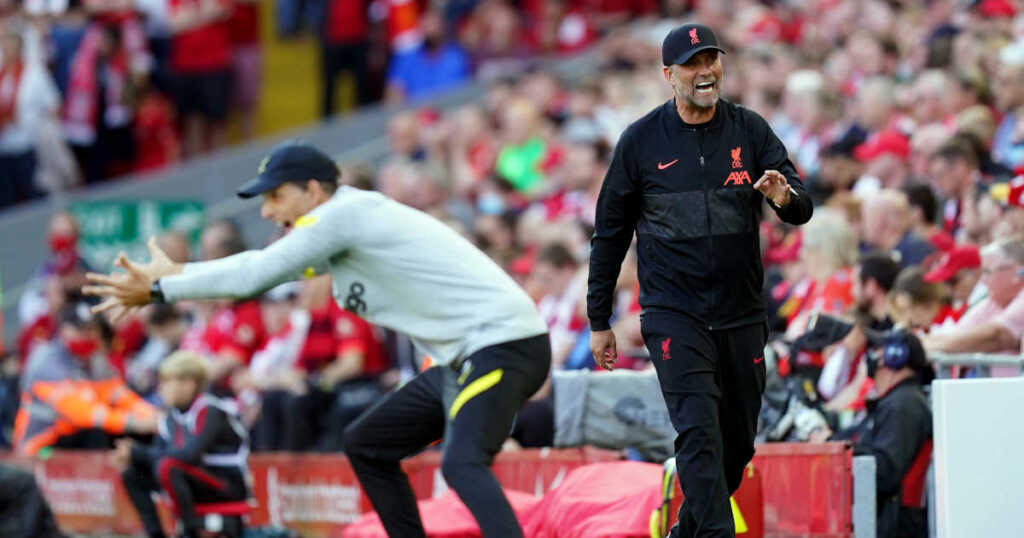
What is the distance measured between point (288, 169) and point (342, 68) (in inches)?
517

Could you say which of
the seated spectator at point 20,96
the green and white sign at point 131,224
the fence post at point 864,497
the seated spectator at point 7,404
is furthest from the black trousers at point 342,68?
the fence post at point 864,497

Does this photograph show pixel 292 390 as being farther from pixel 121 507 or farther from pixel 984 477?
pixel 984 477

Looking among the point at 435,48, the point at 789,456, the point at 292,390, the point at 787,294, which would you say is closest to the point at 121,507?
the point at 292,390

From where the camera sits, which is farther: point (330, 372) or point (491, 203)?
point (491, 203)

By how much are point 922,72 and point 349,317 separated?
4.96m

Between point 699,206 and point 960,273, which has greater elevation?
point 699,206

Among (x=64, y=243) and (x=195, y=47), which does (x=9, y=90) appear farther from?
(x=64, y=243)

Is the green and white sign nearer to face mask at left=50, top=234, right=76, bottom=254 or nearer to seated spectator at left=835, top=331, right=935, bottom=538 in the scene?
face mask at left=50, top=234, right=76, bottom=254

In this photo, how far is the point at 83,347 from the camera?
13656 millimetres

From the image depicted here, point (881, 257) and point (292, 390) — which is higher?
point (881, 257)

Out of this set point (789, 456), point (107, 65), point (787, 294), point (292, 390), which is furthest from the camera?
point (107, 65)

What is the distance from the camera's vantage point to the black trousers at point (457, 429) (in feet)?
24.4

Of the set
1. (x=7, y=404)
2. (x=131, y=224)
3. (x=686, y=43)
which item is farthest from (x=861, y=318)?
(x=131, y=224)

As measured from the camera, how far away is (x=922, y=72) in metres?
14.2
